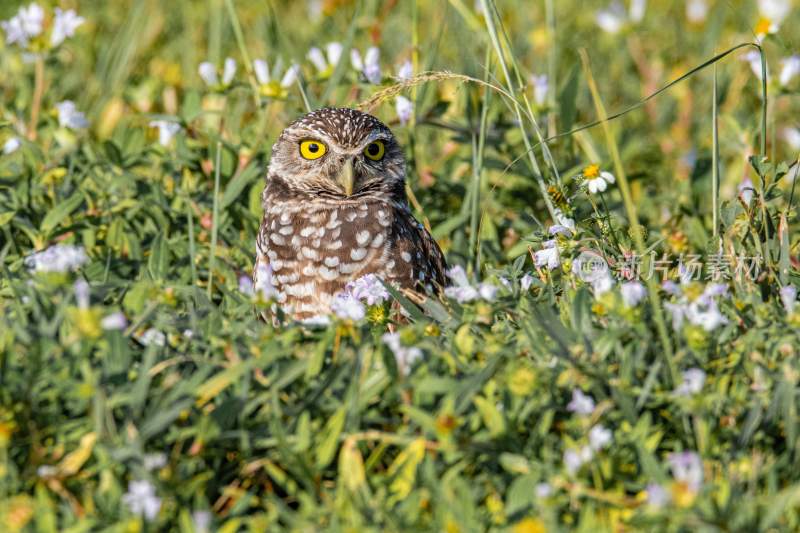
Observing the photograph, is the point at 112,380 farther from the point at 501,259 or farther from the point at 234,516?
the point at 501,259

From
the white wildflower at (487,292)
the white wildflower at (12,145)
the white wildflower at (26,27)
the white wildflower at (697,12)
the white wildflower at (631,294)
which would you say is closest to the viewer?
the white wildflower at (631,294)

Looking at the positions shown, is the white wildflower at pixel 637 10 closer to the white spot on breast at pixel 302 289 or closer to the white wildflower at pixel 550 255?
the white spot on breast at pixel 302 289

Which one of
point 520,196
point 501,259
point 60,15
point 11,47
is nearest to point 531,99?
point 520,196

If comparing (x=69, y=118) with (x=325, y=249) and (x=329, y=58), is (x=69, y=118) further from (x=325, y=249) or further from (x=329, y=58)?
(x=325, y=249)

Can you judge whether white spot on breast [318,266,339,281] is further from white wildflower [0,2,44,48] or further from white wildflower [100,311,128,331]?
white wildflower [0,2,44,48]

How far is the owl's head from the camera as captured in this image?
4527mm

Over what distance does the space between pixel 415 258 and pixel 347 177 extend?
0.46m

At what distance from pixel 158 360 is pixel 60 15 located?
110 inches

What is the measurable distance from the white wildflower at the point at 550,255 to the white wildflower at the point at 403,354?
31.5 inches

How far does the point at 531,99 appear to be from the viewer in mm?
5547

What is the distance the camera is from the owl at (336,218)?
425cm

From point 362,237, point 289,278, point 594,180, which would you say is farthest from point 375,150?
point 594,180

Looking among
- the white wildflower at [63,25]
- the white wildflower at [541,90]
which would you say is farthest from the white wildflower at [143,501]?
the white wildflower at [541,90]

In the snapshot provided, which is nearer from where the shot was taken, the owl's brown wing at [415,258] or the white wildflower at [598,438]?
the white wildflower at [598,438]
